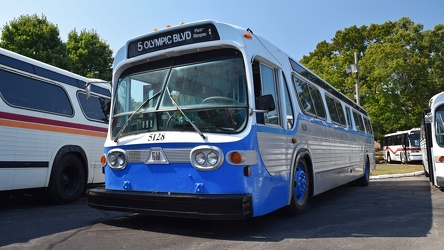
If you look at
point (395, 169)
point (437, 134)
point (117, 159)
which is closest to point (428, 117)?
point (437, 134)

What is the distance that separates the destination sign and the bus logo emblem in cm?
153

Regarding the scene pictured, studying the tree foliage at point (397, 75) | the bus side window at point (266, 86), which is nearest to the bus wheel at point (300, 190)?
the bus side window at point (266, 86)

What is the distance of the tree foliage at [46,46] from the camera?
2261cm

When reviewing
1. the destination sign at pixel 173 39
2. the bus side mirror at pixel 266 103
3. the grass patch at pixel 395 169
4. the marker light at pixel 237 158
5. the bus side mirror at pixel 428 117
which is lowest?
the grass patch at pixel 395 169

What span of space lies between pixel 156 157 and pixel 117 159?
29.1 inches

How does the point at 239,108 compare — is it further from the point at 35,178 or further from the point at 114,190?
the point at 35,178

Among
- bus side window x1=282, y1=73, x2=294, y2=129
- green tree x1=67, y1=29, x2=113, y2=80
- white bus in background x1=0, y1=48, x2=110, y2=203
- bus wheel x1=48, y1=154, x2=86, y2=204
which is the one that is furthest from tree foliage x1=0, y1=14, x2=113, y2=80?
bus side window x1=282, y1=73, x2=294, y2=129

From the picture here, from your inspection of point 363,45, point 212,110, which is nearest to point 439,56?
point 363,45

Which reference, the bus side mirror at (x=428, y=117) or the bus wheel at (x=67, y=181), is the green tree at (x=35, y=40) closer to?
the bus wheel at (x=67, y=181)

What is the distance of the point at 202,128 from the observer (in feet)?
15.2

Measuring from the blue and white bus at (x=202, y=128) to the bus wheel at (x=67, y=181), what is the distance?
8.46 ft

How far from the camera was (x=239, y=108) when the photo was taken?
15.3ft

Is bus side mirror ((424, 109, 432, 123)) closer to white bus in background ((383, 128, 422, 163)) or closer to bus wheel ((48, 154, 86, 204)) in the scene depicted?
bus wheel ((48, 154, 86, 204))

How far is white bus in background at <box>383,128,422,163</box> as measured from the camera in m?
26.8
